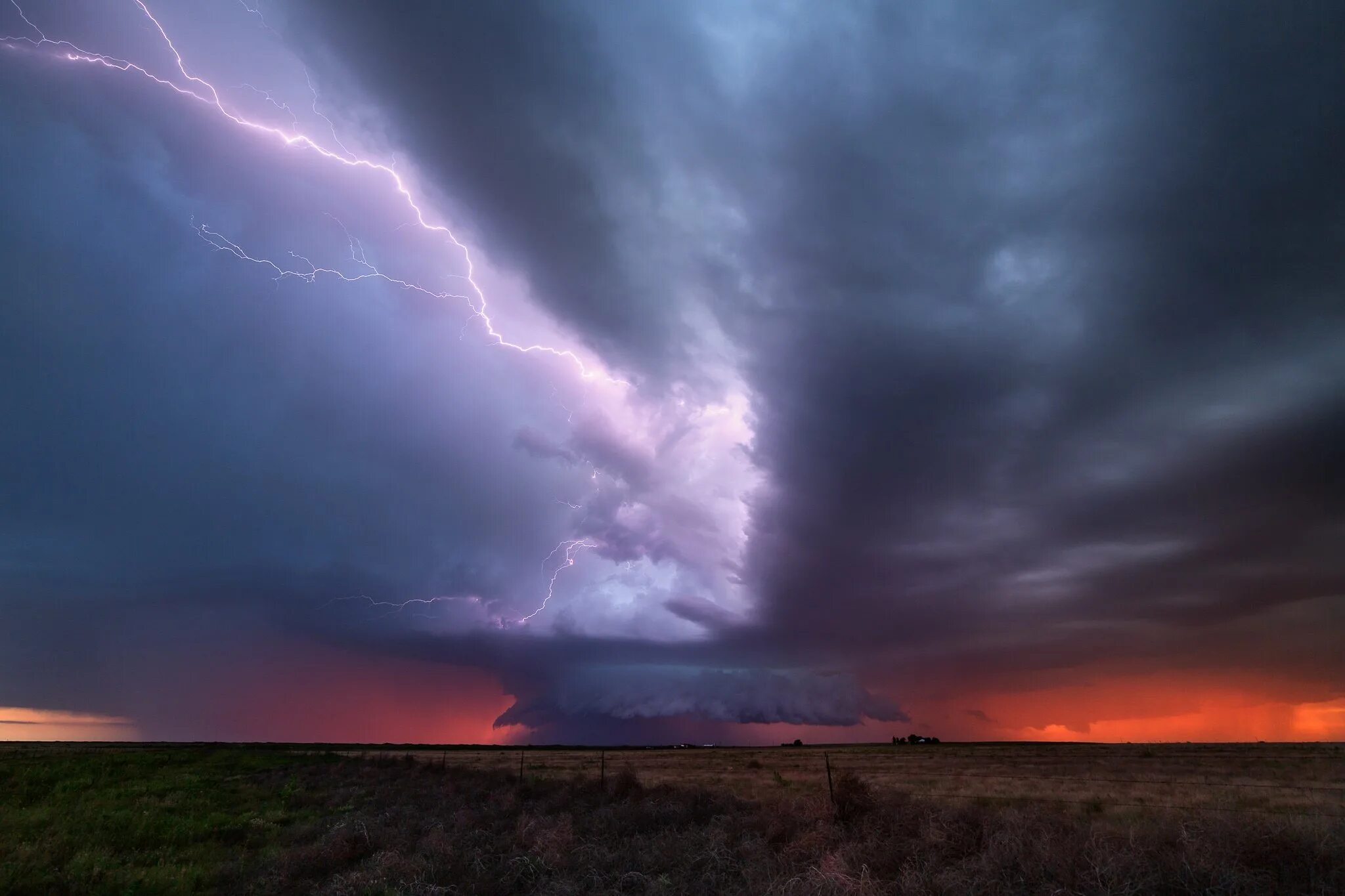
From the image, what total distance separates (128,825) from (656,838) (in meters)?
17.7

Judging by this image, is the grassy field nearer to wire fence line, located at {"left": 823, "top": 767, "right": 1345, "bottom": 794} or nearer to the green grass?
the green grass

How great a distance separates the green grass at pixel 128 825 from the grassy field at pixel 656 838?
10 cm

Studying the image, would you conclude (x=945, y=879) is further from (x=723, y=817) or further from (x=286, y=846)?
(x=286, y=846)

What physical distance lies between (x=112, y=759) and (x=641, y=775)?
37.6 metres

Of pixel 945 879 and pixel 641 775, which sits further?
pixel 641 775

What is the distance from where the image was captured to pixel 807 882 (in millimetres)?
9977

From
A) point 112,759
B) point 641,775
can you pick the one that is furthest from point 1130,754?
point 112,759

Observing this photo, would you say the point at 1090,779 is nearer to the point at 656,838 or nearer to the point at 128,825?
the point at 656,838

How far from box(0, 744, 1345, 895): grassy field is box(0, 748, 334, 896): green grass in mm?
102

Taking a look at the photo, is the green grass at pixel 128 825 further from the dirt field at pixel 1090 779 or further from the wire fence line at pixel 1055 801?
the wire fence line at pixel 1055 801

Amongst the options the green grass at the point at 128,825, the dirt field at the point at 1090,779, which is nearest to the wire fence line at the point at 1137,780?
the dirt field at the point at 1090,779

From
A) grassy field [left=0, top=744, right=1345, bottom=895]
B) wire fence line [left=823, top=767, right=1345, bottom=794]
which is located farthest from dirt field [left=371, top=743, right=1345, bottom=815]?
grassy field [left=0, top=744, right=1345, bottom=895]

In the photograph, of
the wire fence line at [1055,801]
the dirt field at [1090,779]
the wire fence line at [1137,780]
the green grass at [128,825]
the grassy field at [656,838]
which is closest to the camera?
the grassy field at [656,838]

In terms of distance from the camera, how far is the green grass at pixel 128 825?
13.6 meters
